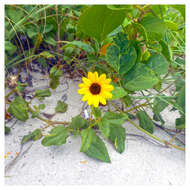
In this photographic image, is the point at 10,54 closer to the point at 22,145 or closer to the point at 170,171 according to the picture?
the point at 22,145

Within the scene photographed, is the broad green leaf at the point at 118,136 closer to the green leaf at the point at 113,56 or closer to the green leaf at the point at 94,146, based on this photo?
the green leaf at the point at 94,146

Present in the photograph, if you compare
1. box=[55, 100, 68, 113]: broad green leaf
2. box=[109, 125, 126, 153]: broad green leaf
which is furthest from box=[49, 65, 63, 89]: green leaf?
box=[109, 125, 126, 153]: broad green leaf

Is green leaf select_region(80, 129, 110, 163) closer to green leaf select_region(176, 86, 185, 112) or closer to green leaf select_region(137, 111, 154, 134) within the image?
green leaf select_region(137, 111, 154, 134)

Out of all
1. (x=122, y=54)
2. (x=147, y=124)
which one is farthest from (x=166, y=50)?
(x=147, y=124)

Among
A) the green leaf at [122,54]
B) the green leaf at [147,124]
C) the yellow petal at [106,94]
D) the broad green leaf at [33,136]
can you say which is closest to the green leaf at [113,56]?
the green leaf at [122,54]

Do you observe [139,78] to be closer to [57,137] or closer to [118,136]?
[118,136]
